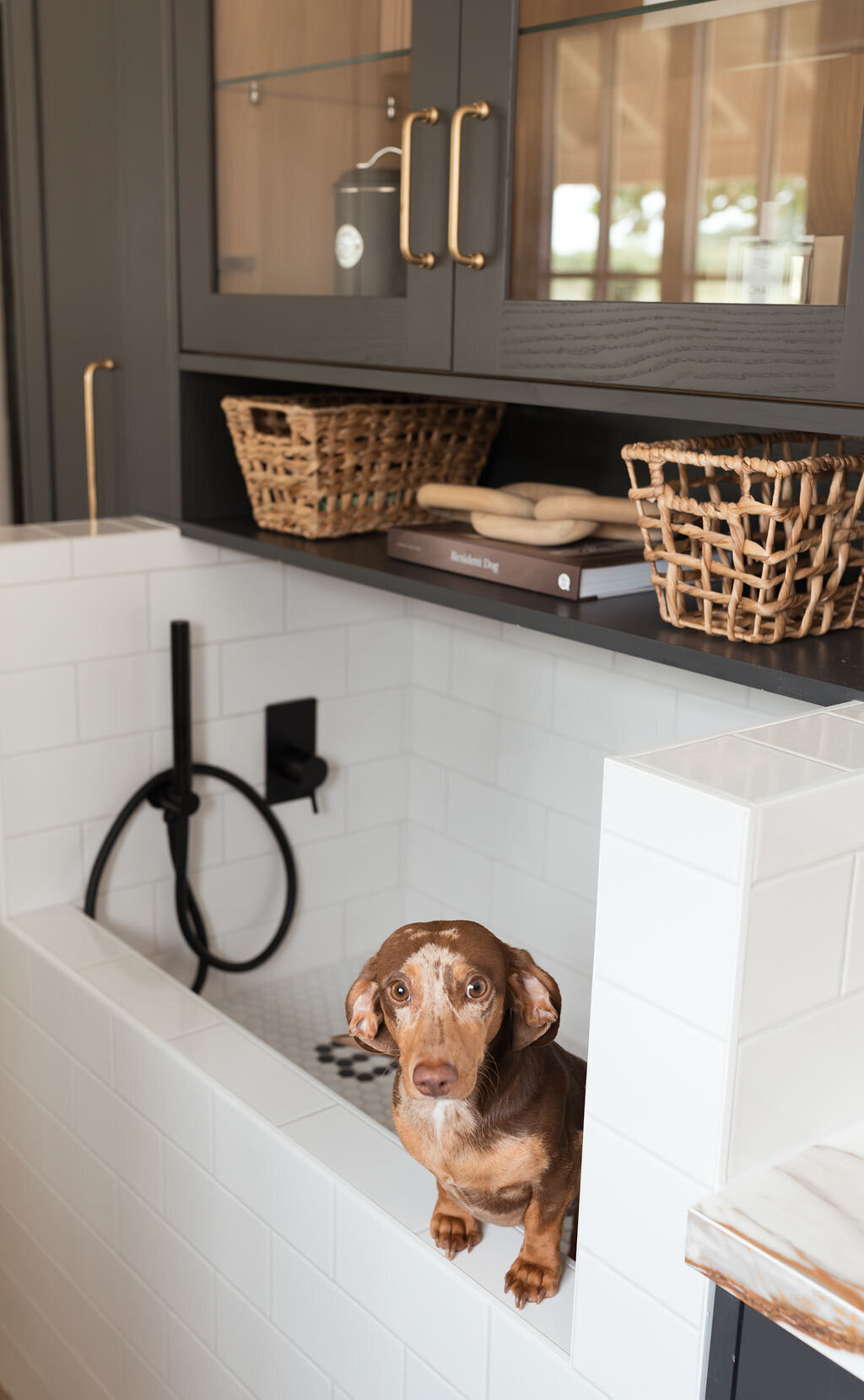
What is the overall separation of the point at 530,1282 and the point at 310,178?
3.63 feet

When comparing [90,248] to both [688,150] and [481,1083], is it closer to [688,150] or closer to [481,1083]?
[688,150]

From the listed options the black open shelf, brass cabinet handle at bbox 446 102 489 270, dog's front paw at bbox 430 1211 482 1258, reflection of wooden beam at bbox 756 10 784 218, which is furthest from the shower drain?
reflection of wooden beam at bbox 756 10 784 218

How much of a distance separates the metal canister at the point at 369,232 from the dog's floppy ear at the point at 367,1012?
0.67 meters

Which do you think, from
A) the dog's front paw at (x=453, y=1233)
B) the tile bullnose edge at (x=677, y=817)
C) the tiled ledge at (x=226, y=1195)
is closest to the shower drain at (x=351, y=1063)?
the tiled ledge at (x=226, y=1195)

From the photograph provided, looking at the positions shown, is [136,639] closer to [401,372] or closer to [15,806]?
[15,806]

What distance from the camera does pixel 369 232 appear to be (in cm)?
132

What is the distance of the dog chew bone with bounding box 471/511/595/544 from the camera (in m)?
1.33

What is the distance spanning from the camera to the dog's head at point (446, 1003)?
978mm

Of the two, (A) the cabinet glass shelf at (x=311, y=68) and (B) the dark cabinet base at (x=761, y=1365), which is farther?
(A) the cabinet glass shelf at (x=311, y=68)

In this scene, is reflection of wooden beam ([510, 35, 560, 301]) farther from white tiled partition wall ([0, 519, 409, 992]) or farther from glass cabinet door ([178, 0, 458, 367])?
white tiled partition wall ([0, 519, 409, 992])

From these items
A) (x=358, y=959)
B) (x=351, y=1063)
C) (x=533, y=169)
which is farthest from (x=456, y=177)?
(x=358, y=959)

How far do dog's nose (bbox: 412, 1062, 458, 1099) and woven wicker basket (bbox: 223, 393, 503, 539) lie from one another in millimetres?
789

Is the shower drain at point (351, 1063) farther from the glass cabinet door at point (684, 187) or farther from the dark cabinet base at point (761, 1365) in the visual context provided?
the glass cabinet door at point (684, 187)

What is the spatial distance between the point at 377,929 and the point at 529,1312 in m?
1.06
